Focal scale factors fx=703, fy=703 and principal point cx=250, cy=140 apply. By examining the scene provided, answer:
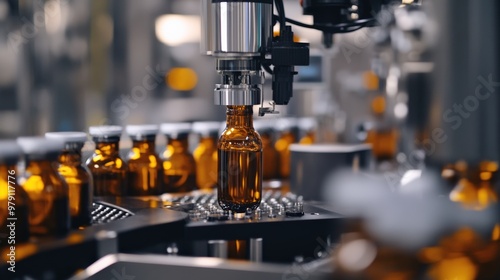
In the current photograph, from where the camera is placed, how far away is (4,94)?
261 cm

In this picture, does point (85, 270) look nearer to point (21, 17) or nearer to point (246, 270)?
point (246, 270)

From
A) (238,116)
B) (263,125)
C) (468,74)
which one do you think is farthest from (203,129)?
(468,74)

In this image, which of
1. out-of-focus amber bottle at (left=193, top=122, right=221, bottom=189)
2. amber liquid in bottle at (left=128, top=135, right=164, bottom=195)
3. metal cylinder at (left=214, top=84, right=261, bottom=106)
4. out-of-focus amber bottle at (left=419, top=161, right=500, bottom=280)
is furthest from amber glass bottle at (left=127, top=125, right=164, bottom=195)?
out-of-focus amber bottle at (left=419, top=161, right=500, bottom=280)

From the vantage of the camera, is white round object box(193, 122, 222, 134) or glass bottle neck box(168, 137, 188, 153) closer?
glass bottle neck box(168, 137, 188, 153)

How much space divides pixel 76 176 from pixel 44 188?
16 cm

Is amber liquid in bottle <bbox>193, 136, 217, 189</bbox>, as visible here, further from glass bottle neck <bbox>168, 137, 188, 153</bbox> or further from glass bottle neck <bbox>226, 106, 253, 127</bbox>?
glass bottle neck <bbox>226, 106, 253, 127</bbox>

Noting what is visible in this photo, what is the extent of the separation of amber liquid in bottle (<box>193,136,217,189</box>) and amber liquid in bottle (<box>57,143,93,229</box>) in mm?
441

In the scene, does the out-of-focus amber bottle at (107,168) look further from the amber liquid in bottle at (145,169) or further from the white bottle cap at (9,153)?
the white bottle cap at (9,153)

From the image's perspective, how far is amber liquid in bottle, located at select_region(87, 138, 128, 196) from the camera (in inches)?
55.9

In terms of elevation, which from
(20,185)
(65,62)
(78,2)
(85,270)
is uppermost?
(78,2)

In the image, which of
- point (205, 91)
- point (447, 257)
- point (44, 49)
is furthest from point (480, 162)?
point (205, 91)

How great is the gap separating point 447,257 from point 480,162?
0.47 feet

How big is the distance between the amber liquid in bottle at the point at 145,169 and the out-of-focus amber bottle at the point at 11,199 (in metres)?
0.49

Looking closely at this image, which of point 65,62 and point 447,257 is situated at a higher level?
point 65,62
